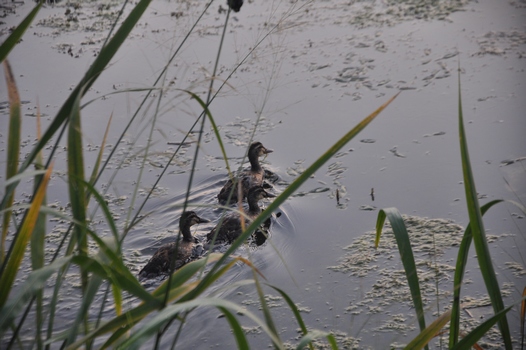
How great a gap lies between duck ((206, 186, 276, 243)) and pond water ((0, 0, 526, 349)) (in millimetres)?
258

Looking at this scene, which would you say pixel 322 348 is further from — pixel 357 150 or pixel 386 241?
pixel 357 150

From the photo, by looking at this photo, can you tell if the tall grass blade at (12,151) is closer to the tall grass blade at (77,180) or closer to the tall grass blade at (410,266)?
the tall grass blade at (77,180)

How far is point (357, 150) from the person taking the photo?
245 inches

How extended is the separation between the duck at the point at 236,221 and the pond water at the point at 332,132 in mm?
258

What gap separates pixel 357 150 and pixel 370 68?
69.2 inches

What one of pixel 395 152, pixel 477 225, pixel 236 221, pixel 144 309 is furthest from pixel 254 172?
pixel 144 309

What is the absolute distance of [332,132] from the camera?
21.1 ft

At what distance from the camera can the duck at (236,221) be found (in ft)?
19.2

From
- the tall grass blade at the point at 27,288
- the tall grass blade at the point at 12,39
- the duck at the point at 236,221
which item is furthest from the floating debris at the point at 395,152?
the tall grass blade at the point at 27,288

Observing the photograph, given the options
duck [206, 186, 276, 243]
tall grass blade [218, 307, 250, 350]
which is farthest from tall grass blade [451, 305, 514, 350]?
duck [206, 186, 276, 243]

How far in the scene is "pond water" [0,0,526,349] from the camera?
4258mm

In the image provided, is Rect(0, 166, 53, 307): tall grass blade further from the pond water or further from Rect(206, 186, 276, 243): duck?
Rect(206, 186, 276, 243): duck

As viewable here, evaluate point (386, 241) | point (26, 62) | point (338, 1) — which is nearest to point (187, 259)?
point (386, 241)

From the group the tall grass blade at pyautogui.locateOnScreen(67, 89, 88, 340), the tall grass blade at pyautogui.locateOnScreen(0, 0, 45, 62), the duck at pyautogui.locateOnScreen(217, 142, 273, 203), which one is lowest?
the duck at pyautogui.locateOnScreen(217, 142, 273, 203)
